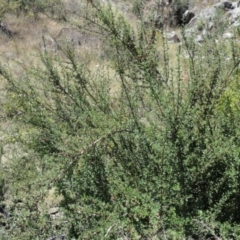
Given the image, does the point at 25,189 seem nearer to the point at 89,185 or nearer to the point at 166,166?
the point at 89,185

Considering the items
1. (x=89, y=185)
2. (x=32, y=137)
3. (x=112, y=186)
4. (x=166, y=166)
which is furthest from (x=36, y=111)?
(x=166, y=166)

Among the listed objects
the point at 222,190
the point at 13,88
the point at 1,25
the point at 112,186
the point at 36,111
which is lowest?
the point at 222,190

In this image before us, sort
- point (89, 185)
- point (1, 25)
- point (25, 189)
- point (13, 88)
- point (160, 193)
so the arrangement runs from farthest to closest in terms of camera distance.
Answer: point (1, 25)
point (13, 88)
point (89, 185)
point (25, 189)
point (160, 193)

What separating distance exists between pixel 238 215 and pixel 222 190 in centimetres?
23

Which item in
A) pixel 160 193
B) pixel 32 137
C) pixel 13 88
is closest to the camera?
pixel 160 193

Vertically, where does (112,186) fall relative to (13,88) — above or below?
below

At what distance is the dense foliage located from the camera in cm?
280

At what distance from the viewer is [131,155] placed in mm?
3305

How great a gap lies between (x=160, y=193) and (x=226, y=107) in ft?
3.21

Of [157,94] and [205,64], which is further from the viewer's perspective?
[205,64]

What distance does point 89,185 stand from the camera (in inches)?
134

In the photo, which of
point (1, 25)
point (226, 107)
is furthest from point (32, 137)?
point (1, 25)

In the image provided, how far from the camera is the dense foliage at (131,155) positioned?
2801 mm

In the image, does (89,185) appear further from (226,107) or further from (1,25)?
(1,25)
